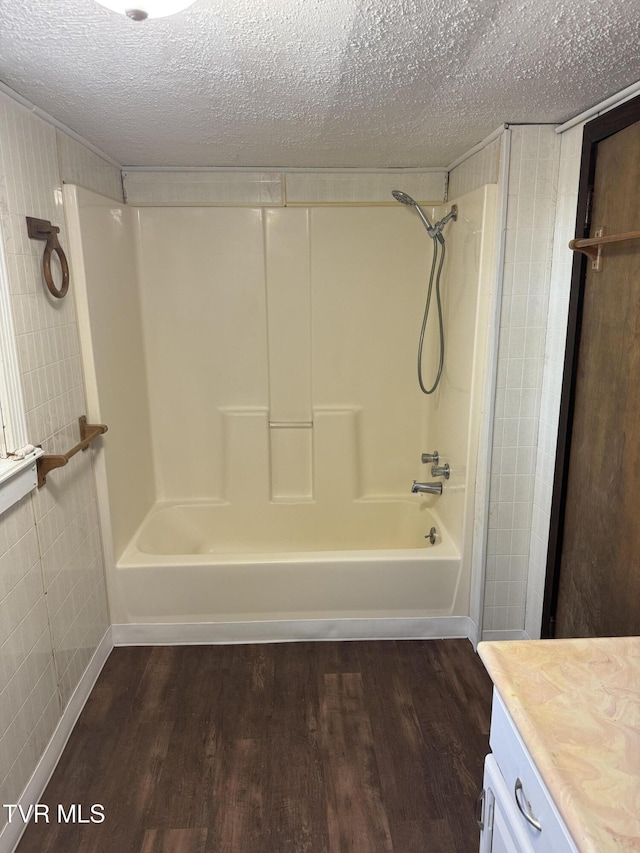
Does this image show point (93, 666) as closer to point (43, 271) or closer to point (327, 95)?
point (43, 271)

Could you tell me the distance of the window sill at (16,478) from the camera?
1.66 meters

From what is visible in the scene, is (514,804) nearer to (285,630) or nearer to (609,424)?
(609,424)

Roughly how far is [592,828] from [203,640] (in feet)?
6.85

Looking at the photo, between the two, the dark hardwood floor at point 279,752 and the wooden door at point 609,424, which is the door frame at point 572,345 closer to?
the wooden door at point 609,424

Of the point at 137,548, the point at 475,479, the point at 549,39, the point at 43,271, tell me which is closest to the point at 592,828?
the point at 549,39

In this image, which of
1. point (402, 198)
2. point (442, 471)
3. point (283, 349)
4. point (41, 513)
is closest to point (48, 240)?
point (41, 513)

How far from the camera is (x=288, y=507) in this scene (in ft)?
11.2

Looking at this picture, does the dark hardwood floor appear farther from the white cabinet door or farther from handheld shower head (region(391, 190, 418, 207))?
handheld shower head (region(391, 190, 418, 207))

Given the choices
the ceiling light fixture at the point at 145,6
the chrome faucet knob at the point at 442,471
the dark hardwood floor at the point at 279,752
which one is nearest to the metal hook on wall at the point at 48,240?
the ceiling light fixture at the point at 145,6

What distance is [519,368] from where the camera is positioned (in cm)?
240

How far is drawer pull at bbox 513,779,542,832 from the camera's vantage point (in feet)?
3.41

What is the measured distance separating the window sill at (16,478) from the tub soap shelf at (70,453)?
1.3 inches

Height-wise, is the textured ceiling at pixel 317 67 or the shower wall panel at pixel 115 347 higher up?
the textured ceiling at pixel 317 67

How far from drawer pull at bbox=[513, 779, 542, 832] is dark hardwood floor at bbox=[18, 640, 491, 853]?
783 millimetres
